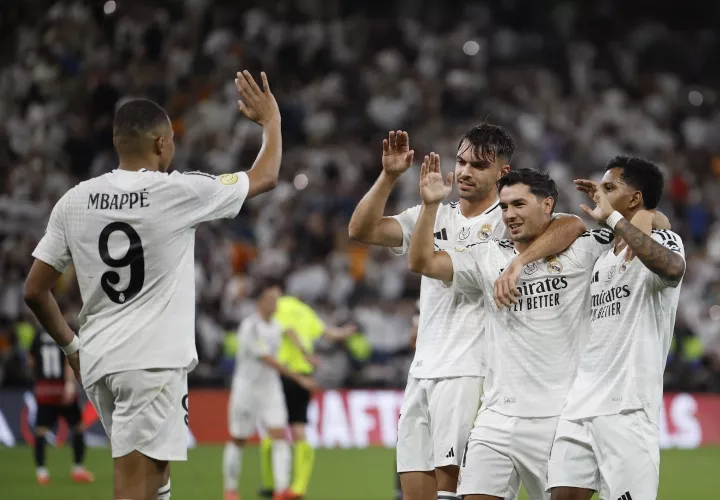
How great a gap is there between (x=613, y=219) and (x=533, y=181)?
59cm

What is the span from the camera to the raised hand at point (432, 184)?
20.9 ft

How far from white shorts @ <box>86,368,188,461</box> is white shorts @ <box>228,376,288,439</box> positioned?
7.69m

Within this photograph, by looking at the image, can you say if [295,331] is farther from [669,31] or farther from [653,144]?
[669,31]

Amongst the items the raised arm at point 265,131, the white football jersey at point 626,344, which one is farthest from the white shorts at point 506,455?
the raised arm at point 265,131

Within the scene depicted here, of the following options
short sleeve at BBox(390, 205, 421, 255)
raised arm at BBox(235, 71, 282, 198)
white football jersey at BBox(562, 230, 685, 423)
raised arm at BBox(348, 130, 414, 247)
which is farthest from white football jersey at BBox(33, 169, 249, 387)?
white football jersey at BBox(562, 230, 685, 423)

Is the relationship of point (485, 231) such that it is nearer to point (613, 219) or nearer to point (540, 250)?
point (540, 250)

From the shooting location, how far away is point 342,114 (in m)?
23.3

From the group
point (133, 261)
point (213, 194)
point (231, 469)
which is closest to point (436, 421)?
point (213, 194)

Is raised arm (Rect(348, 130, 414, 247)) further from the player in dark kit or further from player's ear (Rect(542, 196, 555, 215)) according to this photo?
the player in dark kit

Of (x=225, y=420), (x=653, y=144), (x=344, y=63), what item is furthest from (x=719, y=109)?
(x=225, y=420)

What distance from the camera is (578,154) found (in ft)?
77.0

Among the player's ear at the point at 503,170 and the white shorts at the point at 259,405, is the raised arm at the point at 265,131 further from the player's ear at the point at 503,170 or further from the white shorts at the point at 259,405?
the white shorts at the point at 259,405

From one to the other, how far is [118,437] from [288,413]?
27.6 feet

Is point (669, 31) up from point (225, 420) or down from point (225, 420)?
up
